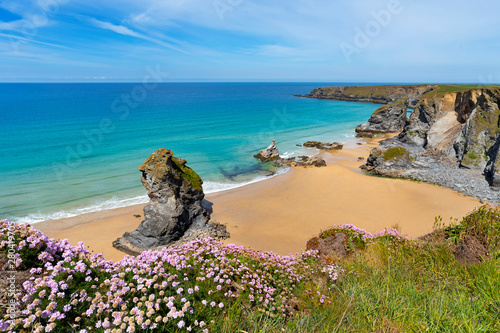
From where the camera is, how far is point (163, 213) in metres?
14.9

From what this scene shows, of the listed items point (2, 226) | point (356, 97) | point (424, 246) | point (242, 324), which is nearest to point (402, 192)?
point (424, 246)

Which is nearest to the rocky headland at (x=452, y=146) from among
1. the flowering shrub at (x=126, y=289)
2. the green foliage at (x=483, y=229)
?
the green foliage at (x=483, y=229)

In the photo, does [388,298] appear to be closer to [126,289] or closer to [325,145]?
[126,289]

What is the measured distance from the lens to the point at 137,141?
144 ft

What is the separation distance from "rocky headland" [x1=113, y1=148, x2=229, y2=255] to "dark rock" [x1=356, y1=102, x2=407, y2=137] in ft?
160

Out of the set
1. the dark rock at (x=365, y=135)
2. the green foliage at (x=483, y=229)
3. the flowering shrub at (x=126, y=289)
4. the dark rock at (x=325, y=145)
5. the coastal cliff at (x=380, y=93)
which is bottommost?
the dark rock at (x=325, y=145)

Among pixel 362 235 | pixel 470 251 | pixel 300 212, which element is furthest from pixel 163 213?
pixel 470 251

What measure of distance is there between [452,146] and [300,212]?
24.8 metres

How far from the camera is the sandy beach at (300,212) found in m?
16.1

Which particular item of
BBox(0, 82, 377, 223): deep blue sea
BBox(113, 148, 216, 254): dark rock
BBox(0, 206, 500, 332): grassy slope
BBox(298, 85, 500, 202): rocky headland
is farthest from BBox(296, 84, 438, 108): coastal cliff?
BBox(0, 206, 500, 332): grassy slope

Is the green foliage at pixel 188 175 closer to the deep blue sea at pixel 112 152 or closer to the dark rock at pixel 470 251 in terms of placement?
the deep blue sea at pixel 112 152

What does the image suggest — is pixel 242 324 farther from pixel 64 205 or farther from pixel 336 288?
pixel 64 205

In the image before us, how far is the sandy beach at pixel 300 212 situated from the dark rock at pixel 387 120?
3322cm

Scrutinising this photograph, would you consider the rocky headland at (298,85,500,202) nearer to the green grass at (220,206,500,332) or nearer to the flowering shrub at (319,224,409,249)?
the flowering shrub at (319,224,409,249)
